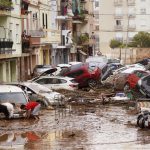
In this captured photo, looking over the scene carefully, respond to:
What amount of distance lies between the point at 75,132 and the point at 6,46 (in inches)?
914

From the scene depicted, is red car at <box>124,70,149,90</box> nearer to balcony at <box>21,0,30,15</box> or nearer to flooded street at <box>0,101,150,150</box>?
flooded street at <box>0,101,150,150</box>

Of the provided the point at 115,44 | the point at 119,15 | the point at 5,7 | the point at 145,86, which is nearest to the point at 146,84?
the point at 145,86

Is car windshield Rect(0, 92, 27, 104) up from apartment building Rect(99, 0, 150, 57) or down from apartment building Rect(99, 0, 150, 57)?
down

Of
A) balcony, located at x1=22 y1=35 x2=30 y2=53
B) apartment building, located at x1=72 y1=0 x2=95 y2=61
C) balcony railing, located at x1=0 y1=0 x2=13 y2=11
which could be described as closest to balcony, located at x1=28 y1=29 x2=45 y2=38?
balcony, located at x1=22 y1=35 x2=30 y2=53

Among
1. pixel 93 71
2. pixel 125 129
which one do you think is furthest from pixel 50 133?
pixel 93 71

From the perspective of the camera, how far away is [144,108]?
87.1 ft

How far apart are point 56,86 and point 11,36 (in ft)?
43.7

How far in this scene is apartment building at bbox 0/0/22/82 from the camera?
149 ft

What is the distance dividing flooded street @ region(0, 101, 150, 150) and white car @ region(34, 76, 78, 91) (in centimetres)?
711

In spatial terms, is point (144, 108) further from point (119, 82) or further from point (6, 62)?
point (6, 62)

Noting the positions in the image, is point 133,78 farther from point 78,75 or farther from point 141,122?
point 141,122

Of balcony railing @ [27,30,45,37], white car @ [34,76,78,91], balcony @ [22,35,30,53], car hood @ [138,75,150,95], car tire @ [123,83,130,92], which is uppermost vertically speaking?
balcony railing @ [27,30,45,37]

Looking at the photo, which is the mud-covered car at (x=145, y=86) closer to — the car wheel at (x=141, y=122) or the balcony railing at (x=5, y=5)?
the car wheel at (x=141, y=122)

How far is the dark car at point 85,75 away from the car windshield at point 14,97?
537 inches
